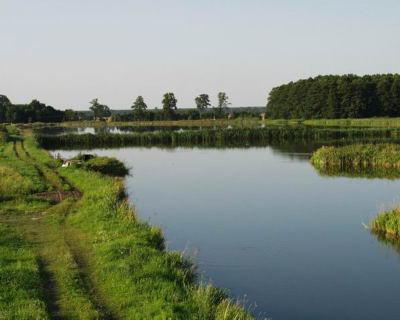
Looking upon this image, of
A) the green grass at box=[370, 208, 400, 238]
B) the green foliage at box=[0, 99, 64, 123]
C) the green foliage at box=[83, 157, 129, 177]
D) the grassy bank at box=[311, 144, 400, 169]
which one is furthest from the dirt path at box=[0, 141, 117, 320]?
the green foliage at box=[0, 99, 64, 123]

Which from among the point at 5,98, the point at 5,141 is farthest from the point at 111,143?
the point at 5,98

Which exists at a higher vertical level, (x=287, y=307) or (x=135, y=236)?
(x=135, y=236)

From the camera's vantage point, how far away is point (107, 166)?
37469 mm

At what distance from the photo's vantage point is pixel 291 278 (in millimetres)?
14820

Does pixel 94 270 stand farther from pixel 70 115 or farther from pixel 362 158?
pixel 70 115

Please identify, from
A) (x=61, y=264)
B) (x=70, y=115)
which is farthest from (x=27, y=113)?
(x=61, y=264)

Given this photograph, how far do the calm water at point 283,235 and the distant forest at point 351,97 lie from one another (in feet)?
213

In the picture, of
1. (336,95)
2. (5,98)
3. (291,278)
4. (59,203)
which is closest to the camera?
(291,278)

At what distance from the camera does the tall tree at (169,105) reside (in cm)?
14462

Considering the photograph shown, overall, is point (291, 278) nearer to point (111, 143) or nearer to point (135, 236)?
point (135, 236)

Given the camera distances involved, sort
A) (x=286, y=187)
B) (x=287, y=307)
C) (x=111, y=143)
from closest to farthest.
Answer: (x=287, y=307)
(x=286, y=187)
(x=111, y=143)

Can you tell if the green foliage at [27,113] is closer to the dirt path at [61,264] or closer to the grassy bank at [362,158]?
the grassy bank at [362,158]

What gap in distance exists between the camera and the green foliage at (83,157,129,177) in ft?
119

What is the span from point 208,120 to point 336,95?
41.4m
